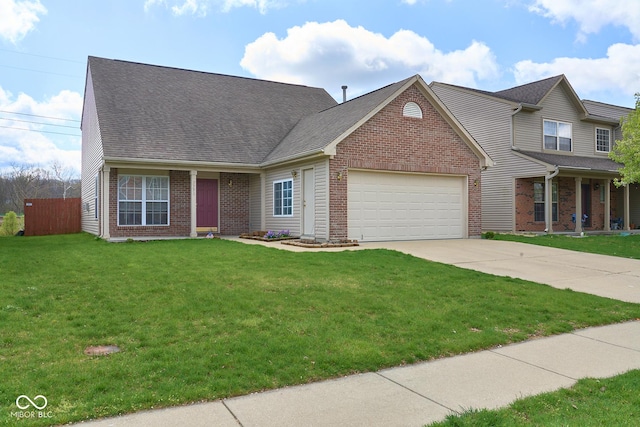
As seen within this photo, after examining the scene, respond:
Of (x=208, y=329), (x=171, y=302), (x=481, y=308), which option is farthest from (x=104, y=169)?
(x=481, y=308)

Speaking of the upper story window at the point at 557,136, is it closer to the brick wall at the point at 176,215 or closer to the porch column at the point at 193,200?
the porch column at the point at 193,200

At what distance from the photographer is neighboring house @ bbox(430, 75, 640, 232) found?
68.4ft

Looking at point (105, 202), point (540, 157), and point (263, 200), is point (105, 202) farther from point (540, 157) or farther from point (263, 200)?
point (540, 157)

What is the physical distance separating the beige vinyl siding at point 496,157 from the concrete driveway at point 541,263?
6.17m

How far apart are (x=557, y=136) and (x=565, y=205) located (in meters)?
3.39

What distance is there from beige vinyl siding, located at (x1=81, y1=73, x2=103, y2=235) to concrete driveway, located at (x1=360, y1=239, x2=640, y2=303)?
10.9m

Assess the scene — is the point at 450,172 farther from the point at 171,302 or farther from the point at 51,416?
the point at 51,416

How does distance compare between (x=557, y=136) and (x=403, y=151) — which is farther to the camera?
(x=557, y=136)

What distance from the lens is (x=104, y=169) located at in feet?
50.4

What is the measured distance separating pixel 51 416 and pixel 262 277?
4867mm

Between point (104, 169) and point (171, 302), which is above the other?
point (104, 169)

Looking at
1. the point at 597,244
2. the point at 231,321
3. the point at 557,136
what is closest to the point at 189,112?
the point at 231,321

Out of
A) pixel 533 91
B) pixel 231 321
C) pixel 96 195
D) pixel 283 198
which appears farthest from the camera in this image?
pixel 533 91

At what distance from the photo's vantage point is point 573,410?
143 inches
